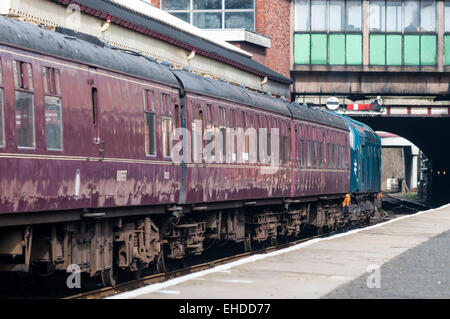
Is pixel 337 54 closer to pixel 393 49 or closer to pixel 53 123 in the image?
pixel 393 49

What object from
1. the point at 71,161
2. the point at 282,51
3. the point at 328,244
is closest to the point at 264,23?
the point at 282,51

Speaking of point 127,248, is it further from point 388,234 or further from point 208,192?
point 388,234

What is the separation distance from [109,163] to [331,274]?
386 centimetres

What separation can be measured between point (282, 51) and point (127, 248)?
38.1 meters

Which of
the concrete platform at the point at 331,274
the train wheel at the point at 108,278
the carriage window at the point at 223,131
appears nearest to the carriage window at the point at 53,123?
the concrete platform at the point at 331,274

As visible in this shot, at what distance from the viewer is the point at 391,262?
16453 millimetres

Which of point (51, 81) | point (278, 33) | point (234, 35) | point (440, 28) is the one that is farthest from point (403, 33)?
point (51, 81)

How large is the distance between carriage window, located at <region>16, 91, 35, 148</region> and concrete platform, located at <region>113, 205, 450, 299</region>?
2.28 metres

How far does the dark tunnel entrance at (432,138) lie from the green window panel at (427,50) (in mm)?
5806

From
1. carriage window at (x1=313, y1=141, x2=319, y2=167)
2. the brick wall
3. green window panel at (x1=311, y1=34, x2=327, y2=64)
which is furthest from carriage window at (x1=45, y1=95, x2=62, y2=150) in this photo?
green window panel at (x1=311, y1=34, x2=327, y2=64)

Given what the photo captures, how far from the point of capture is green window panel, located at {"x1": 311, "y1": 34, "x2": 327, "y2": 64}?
52391 mm

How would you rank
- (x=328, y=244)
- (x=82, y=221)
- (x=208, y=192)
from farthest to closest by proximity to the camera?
(x=328, y=244)
(x=208, y=192)
(x=82, y=221)

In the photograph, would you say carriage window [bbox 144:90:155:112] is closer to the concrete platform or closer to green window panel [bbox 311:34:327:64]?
the concrete platform

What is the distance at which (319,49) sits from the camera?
172 ft
